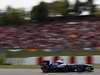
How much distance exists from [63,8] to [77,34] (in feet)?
19.3

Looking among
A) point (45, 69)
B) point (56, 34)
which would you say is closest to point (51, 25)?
point (56, 34)

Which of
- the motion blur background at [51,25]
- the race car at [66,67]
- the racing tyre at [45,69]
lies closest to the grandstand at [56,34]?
the motion blur background at [51,25]

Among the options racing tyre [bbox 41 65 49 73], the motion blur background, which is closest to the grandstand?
the motion blur background

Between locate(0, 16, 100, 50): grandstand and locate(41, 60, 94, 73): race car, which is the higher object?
locate(41, 60, 94, 73): race car

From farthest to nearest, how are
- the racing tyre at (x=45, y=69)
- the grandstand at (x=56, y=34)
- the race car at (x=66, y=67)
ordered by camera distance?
the grandstand at (x=56, y=34)
the racing tyre at (x=45, y=69)
the race car at (x=66, y=67)

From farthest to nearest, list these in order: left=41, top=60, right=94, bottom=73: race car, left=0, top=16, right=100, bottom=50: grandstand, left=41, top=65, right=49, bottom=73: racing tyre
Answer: left=0, top=16, right=100, bottom=50: grandstand < left=41, top=65, right=49, bottom=73: racing tyre < left=41, top=60, right=94, bottom=73: race car

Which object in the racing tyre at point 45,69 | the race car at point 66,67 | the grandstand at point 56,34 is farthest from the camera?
the grandstand at point 56,34

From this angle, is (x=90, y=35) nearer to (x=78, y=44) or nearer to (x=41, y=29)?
(x=78, y=44)

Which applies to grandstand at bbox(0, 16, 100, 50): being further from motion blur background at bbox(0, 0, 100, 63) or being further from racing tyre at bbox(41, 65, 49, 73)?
racing tyre at bbox(41, 65, 49, 73)

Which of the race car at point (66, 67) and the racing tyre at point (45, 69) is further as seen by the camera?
the racing tyre at point (45, 69)

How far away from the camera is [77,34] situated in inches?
1390

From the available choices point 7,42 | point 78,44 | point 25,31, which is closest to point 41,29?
point 25,31

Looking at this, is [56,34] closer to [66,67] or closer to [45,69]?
[45,69]

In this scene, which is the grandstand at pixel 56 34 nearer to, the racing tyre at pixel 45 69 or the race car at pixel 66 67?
the racing tyre at pixel 45 69
